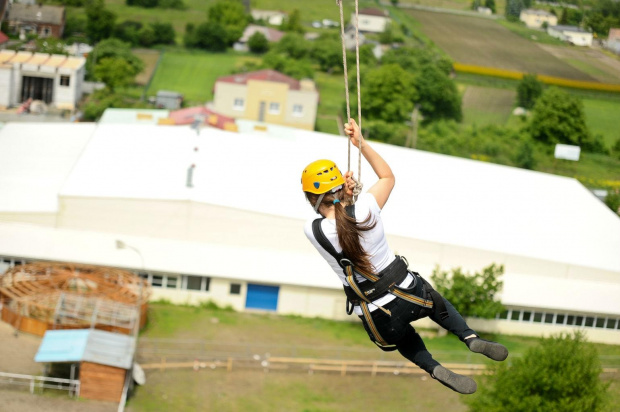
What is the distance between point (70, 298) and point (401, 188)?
12934 mm

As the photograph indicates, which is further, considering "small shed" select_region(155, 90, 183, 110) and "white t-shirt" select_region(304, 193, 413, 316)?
"small shed" select_region(155, 90, 183, 110)

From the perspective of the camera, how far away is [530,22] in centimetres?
6600

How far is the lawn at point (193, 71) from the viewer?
2336 inches

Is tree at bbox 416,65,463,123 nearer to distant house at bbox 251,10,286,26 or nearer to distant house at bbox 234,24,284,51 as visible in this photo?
distant house at bbox 234,24,284,51

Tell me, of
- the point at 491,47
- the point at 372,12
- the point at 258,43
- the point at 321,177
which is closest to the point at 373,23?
the point at 372,12

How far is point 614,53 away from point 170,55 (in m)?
32.1

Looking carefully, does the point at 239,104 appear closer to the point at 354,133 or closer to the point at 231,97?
the point at 231,97

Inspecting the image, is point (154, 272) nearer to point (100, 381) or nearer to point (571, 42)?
point (100, 381)

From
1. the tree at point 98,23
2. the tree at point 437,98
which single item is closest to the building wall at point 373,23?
the tree at point 437,98

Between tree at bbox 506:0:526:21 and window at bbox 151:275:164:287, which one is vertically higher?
tree at bbox 506:0:526:21

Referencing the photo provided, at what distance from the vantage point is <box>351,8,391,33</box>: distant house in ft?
263

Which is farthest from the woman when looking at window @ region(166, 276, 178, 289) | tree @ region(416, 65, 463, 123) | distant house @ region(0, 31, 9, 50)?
distant house @ region(0, 31, 9, 50)

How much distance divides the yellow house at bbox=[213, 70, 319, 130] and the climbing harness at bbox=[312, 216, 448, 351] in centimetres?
4386

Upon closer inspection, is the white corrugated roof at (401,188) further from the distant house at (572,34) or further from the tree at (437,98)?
the distant house at (572,34)
